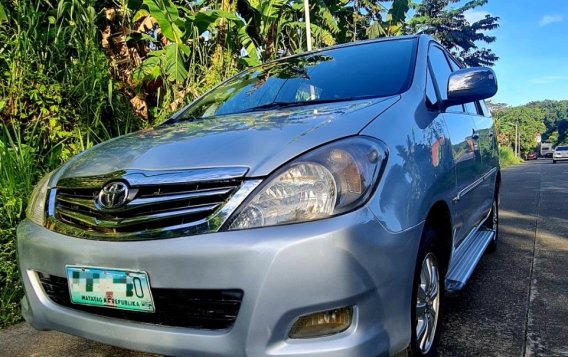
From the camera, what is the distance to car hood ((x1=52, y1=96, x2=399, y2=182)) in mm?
1582

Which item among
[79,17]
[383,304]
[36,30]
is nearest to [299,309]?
[383,304]

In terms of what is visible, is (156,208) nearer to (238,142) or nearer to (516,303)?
(238,142)

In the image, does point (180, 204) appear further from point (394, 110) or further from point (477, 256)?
point (477, 256)

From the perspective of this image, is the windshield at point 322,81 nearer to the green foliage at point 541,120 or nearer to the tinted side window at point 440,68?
the tinted side window at point 440,68

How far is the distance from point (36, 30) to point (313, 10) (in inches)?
259

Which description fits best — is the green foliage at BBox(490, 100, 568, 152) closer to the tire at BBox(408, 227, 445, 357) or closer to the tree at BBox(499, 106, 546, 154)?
the tree at BBox(499, 106, 546, 154)

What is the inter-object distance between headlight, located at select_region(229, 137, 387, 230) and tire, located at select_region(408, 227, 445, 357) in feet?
1.32

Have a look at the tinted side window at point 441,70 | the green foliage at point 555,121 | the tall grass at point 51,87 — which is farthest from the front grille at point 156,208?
the green foliage at point 555,121

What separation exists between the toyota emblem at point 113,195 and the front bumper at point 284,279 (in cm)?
14

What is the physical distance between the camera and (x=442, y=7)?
95.6 feet

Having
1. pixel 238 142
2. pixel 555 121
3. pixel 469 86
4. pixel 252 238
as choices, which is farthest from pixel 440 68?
pixel 555 121

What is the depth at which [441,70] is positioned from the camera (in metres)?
2.87

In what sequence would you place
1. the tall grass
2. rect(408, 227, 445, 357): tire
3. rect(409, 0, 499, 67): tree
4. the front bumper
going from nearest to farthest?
the front bumper, rect(408, 227, 445, 357): tire, the tall grass, rect(409, 0, 499, 67): tree

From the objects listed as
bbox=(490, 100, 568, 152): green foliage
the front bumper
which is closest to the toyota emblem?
the front bumper
